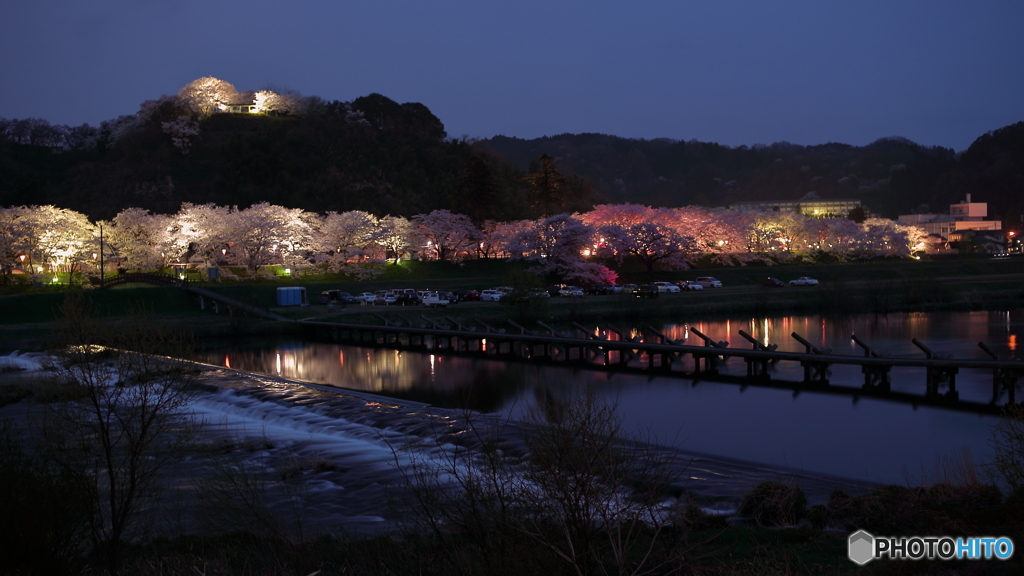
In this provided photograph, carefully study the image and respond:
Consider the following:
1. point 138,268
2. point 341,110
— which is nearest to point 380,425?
point 138,268

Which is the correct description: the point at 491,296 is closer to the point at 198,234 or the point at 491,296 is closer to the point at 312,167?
the point at 198,234

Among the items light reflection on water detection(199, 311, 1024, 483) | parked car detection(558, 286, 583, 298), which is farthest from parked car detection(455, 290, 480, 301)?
light reflection on water detection(199, 311, 1024, 483)

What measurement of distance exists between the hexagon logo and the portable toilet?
160 ft

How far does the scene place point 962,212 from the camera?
12862cm

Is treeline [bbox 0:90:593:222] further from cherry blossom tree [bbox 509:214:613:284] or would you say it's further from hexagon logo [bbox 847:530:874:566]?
hexagon logo [bbox 847:530:874:566]

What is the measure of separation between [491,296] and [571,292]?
693 centimetres

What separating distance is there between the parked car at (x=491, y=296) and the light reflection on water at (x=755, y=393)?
12.6 meters

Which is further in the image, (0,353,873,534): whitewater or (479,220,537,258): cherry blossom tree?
(479,220,537,258): cherry blossom tree

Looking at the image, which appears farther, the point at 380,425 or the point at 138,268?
the point at 138,268

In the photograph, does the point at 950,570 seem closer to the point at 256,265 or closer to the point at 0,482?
the point at 0,482

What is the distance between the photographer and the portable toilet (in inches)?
2085

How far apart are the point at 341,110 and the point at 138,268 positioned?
6812 centimetres

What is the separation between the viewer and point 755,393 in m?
24.5

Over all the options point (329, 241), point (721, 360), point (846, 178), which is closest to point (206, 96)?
point (329, 241)
